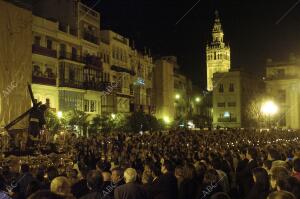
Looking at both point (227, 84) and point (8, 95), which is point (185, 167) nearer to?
point (8, 95)

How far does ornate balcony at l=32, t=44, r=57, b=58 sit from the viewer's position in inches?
1521

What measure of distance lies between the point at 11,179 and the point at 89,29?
39.8 meters

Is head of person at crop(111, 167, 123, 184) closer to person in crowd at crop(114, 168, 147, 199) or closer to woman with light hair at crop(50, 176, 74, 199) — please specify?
person in crowd at crop(114, 168, 147, 199)

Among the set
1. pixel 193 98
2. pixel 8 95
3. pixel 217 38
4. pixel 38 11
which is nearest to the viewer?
pixel 8 95

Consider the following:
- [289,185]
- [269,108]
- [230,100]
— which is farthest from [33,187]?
[230,100]

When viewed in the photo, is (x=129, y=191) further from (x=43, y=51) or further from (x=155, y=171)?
(x=43, y=51)

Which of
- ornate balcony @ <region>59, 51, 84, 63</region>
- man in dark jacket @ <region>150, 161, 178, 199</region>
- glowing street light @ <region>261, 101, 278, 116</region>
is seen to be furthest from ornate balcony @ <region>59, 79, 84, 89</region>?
man in dark jacket @ <region>150, 161, 178, 199</region>

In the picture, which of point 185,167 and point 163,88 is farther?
point 163,88

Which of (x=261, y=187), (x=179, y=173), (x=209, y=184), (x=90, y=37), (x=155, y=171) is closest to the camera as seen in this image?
(x=261, y=187)

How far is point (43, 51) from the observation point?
39562 millimetres

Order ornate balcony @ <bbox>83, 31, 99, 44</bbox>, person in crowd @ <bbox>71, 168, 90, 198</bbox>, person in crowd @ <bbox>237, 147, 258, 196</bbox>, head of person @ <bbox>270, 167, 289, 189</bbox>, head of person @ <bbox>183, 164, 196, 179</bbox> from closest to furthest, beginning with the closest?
head of person @ <bbox>270, 167, 289, 189</bbox> < person in crowd @ <bbox>71, 168, 90, 198</bbox> < head of person @ <bbox>183, 164, 196, 179</bbox> < person in crowd @ <bbox>237, 147, 258, 196</bbox> < ornate balcony @ <bbox>83, 31, 99, 44</bbox>

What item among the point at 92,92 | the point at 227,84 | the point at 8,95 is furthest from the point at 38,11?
the point at 227,84

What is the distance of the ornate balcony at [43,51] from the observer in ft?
127

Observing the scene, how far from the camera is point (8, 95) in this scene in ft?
116
